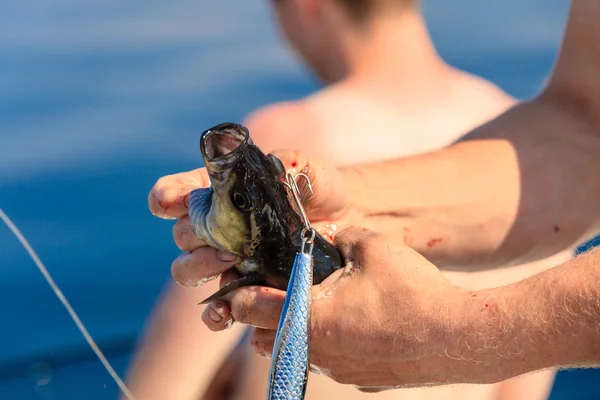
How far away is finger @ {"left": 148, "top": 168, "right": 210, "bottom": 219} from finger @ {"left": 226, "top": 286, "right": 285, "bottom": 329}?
21 cm

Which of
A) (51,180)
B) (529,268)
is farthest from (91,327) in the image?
(529,268)

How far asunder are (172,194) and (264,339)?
301 millimetres

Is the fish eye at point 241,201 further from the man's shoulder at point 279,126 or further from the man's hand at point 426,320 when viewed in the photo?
the man's shoulder at point 279,126

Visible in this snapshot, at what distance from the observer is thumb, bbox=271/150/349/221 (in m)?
1.53

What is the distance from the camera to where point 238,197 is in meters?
1.24

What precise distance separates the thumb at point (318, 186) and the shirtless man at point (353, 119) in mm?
524

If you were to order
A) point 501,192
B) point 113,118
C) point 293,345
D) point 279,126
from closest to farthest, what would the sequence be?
point 293,345
point 501,192
point 279,126
point 113,118

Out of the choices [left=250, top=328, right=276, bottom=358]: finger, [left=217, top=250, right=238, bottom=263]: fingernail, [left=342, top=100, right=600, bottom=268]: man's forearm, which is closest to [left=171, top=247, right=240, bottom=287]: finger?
[left=217, top=250, right=238, bottom=263]: fingernail

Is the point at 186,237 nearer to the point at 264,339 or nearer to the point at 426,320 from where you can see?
the point at 264,339

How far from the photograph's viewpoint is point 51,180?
3.57m

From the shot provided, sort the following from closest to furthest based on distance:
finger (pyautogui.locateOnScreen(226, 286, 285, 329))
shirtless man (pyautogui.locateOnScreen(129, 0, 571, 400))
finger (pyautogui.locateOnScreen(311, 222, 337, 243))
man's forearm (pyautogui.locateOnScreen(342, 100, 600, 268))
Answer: finger (pyautogui.locateOnScreen(226, 286, 285, 329)) → finger (pyautogui.locateOnScreen(311, 222, 337, 243)) → man's forearm (pyautogui.locateOnScreen(342, 100, 600, 268)) → shirtless man (pyautogui.locateOnScreen(129, 0, 571, 400))

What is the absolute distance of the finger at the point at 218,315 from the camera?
1.36m

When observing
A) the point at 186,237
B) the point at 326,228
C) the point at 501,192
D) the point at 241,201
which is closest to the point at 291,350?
the point at 241,201

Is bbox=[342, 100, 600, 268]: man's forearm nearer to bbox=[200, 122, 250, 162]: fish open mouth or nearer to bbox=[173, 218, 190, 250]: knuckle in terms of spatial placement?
bbox=[173, 218, 190, 250]: knuckle
